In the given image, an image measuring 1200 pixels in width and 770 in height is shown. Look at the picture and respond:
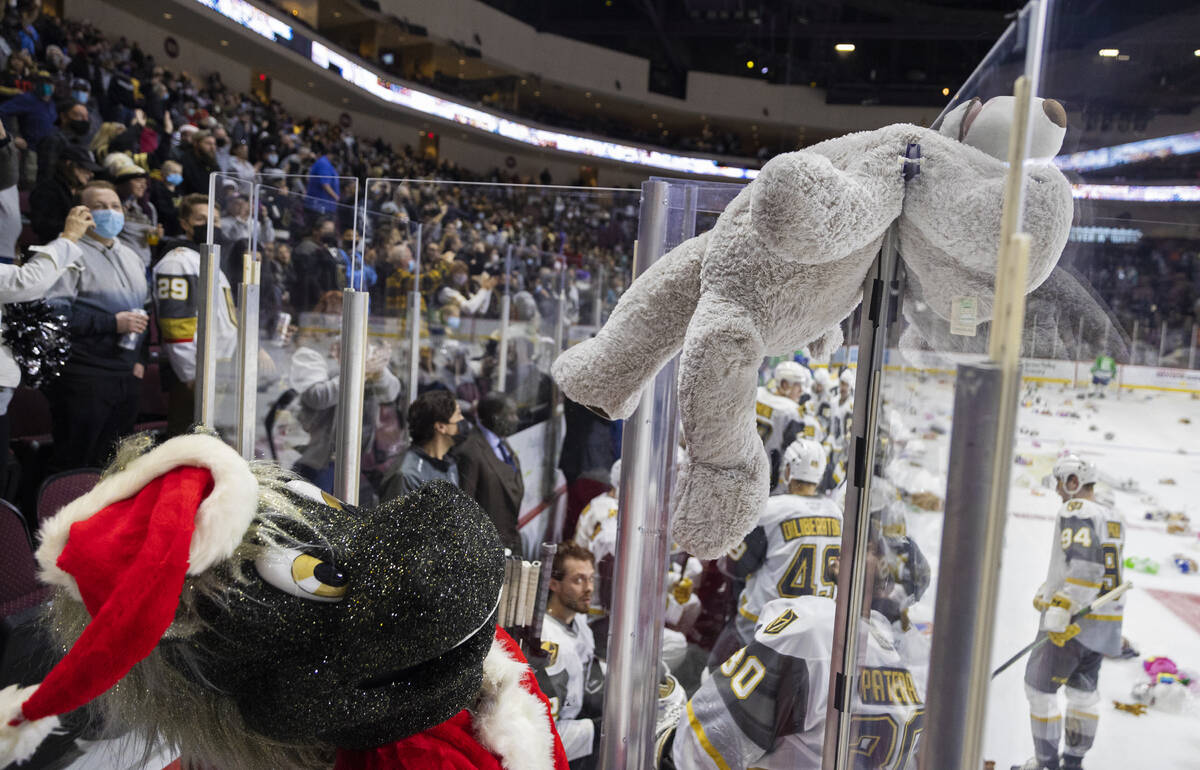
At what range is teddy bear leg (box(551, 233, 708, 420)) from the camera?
2.97 ft

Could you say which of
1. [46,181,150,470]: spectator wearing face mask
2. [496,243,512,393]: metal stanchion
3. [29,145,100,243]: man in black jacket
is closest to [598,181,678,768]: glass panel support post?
[496,243,512,393]: metal stanchion

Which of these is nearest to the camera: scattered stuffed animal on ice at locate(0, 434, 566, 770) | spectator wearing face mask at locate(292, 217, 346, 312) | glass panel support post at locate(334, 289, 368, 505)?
scattered stuffed animal on ice at locate(0, 434, 566, 770)

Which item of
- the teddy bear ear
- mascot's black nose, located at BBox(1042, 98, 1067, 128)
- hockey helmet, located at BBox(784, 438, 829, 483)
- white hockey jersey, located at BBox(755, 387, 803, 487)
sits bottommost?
hockey helmet, located at BBox(784, 438, 829, 483)

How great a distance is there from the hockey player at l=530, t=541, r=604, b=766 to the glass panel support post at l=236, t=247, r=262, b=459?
0.83 m

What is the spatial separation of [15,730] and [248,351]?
996 mm

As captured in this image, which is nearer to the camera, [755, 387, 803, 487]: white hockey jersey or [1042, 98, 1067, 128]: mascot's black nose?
[1042, 98, 1067, 128]: mascot's black nose

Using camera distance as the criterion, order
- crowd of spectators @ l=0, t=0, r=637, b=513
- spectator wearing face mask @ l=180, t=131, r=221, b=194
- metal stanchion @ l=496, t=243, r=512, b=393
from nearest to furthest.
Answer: crowd of spectators @ l=0, t=0, r=637, b=513
metal stanchion @ l=496, t=243, r=512, b=393
spectator wearing face mask @ l=180, t=131, r=221, b=194

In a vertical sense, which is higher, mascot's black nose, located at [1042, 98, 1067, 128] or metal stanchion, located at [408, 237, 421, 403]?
mascot's black nose, located at [1042, 98, 1067, 128]

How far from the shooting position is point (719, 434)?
0.82 meters

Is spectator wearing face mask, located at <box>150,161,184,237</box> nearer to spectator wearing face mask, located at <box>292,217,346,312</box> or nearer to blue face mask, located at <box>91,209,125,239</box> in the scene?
blue face mask, located at <box>91,209,125,239</box>

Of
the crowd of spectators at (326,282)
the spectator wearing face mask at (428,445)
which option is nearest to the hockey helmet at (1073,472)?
the crowd of spectators at (326,282)

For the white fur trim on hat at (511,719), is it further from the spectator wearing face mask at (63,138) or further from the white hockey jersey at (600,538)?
the spectator wearing face mask at (63,138)

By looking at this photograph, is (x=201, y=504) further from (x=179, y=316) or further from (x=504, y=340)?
(x=179, y=316)

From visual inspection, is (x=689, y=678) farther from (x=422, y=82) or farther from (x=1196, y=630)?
(x=422, y=82)
